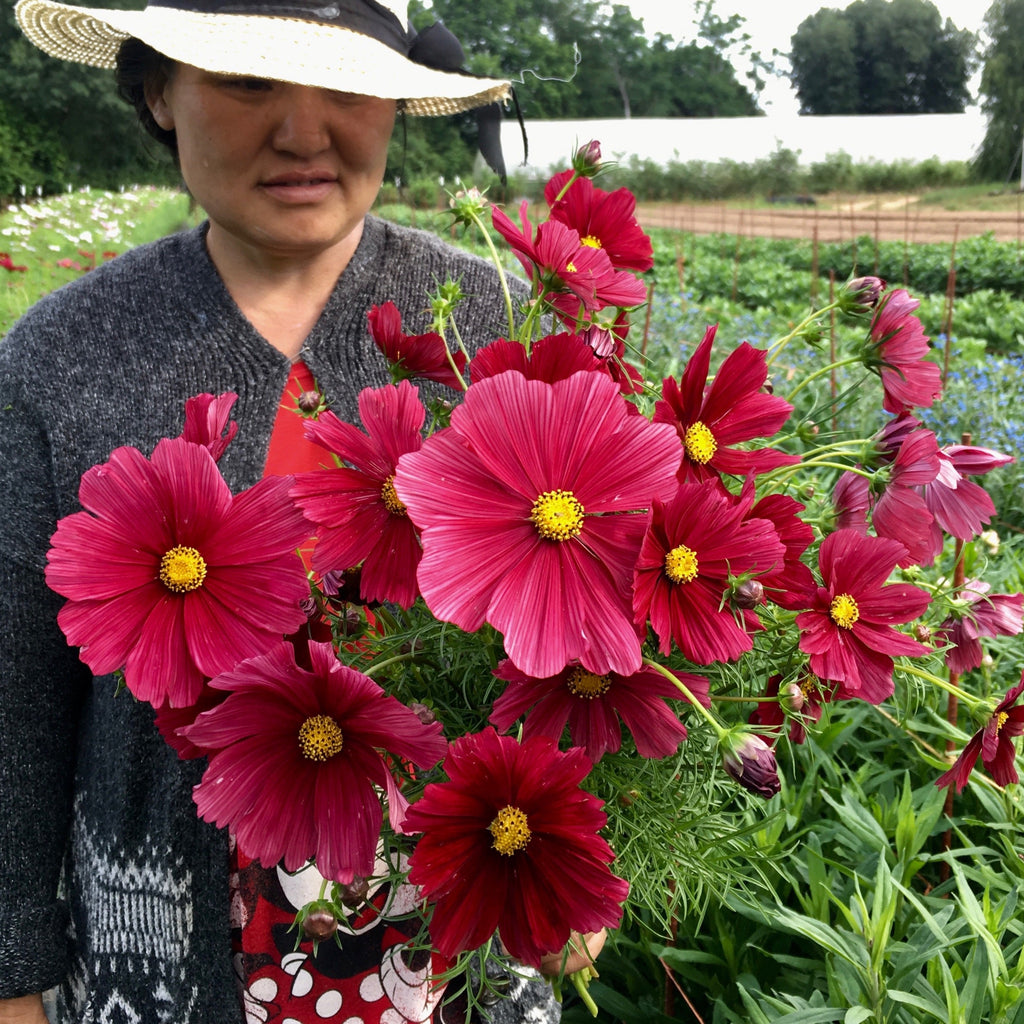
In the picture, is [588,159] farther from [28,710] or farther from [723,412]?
[28,710]

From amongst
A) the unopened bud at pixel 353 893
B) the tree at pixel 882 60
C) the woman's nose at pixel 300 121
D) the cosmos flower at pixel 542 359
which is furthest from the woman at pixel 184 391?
the tree at pixel 882 60

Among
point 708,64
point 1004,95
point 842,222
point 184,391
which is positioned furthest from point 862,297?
point 708,64

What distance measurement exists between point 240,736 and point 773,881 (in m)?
0.85

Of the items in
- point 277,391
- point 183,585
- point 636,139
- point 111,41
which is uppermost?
point 111,41

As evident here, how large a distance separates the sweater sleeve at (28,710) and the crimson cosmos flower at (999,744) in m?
1.01

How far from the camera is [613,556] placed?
0.45 m

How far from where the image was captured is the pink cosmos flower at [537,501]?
1.44 feet

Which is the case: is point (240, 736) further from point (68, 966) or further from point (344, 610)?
point (68, 966)

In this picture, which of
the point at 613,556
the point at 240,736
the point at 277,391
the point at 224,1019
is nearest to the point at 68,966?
the point at 224,1019

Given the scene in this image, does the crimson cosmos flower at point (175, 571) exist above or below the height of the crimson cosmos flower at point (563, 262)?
below

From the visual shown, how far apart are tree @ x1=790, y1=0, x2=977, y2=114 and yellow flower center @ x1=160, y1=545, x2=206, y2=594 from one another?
5582 cm

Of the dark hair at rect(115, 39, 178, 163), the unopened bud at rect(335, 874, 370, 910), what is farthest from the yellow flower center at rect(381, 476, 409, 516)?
the dark hair at rect(115, 39, 178, 163)

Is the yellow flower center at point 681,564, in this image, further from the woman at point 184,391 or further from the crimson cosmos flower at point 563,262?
the woman at point 184,391

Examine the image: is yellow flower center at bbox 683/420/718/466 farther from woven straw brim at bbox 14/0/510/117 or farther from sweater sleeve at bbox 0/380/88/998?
sweater sleeve at bbox 0/380/88/998
